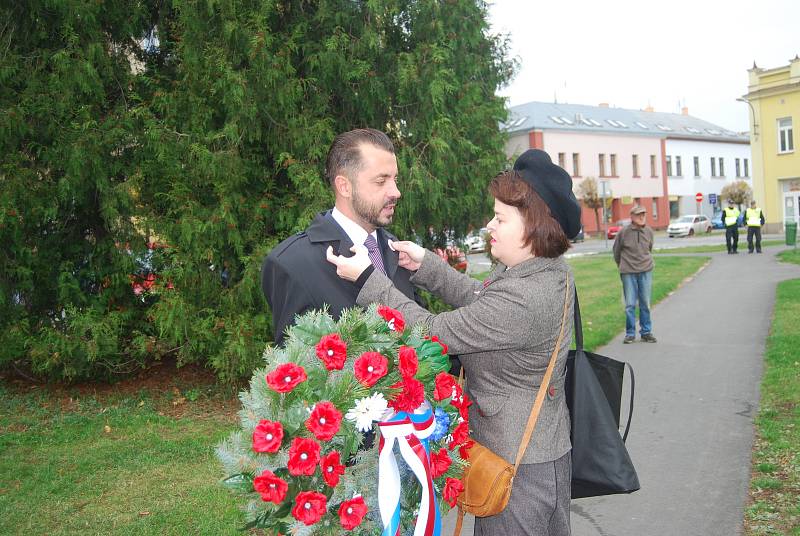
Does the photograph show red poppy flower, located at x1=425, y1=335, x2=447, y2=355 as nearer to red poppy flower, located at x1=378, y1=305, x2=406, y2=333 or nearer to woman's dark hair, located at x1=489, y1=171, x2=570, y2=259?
red poppy flower, located at x1=378, y1=305, x2=406, y2=333

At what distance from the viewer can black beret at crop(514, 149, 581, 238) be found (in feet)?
8.75

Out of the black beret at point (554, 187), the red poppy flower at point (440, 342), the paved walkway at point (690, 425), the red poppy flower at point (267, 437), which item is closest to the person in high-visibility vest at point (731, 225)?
the paved walkway at point (690, 425)

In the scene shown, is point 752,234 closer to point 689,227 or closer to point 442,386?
point 689,227

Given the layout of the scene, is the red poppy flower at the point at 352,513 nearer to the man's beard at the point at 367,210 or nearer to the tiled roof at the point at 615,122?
the man's beard at the point at 367,210

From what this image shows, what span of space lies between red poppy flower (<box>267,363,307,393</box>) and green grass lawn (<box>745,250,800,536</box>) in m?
3.53

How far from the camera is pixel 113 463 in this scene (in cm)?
600

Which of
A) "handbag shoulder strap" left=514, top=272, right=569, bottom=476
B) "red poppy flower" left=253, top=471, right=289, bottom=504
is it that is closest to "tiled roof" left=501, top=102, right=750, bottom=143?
"handbag shoulder strap" left=514, top=272, right=569, bottom=476

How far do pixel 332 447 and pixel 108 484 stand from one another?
13.1 feet

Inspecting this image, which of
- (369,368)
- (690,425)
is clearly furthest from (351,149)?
(690,425)

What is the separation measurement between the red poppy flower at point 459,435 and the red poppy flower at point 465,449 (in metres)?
0.04

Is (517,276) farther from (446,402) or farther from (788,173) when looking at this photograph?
(788,173)

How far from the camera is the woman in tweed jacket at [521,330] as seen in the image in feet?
8.43

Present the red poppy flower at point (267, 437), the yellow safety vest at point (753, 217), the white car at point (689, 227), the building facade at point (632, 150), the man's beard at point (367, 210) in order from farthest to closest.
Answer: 1. the building facade at point (632, 150)
2. the white car at point (689, 227)
3. the yellow safety vest at point (753, 217)
4. the man's beard at point (367, 210)
5. the red poppy flower at point (267, 437)

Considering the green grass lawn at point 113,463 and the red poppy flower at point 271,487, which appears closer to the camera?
the red poppy flower at point 271,487
